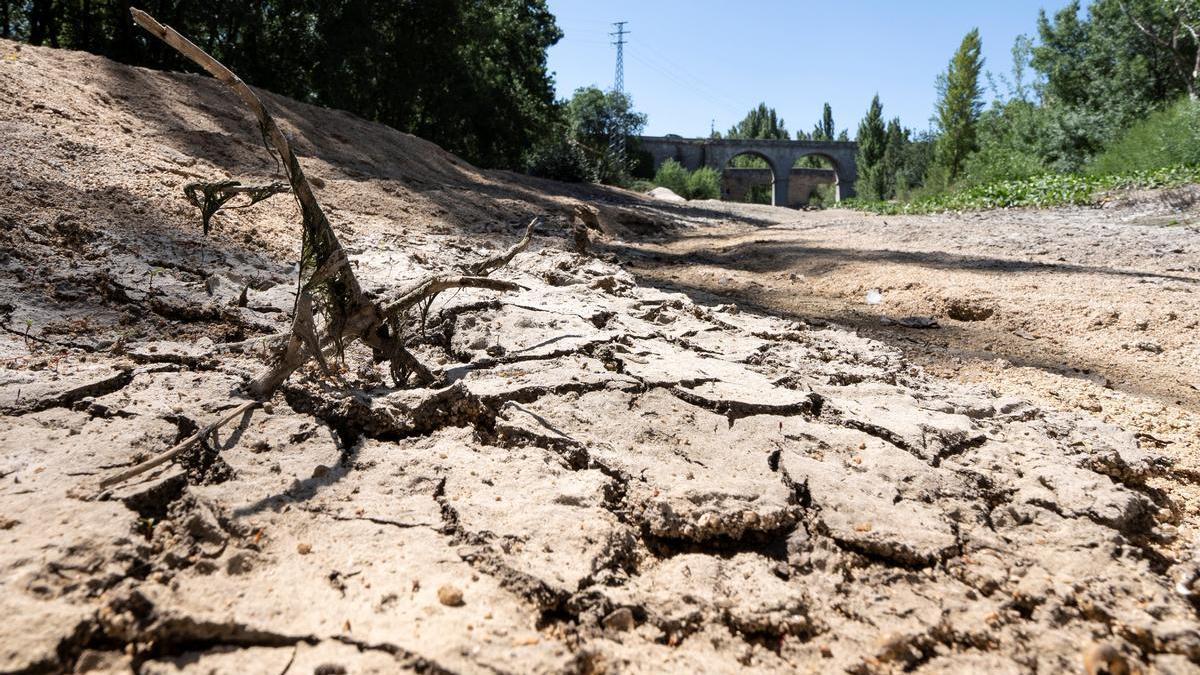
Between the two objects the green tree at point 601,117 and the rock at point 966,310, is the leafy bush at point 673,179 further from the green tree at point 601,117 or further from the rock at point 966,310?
Answer: the rock at point 966,310

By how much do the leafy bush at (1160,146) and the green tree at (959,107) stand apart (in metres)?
14.5

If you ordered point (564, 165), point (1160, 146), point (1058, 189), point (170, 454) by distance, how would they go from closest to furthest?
point (170, 454) → point (1058, 189) → point (1160, 146) → point (564, 165)

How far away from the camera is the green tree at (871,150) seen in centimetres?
3266

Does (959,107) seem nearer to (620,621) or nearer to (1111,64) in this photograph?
(1111,64)

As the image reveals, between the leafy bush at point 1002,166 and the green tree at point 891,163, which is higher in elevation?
the green tree at point 891,163

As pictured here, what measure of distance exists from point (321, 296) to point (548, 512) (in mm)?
960

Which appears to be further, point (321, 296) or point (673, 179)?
point (673, 179)

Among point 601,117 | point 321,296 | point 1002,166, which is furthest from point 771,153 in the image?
point 321,296

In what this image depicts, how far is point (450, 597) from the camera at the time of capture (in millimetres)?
1187

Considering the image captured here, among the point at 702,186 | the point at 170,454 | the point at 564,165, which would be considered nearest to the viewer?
the point at 170,454

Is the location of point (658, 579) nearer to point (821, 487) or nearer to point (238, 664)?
point (821, 487)

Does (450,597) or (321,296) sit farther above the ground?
(321,296)

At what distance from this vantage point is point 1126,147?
1177 cm

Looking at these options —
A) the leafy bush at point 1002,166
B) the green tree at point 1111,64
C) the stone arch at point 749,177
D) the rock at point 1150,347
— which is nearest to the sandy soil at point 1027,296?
the rock at point 1150,347
